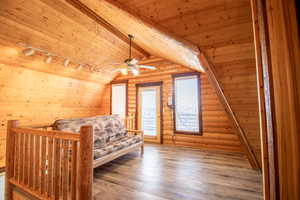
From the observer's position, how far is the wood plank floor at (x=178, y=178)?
1.95m

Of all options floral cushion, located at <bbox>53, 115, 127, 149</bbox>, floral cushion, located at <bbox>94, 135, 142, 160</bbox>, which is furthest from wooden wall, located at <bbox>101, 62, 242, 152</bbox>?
floral cushion, located at <bbox>53, 115, 127, 149</bbox>

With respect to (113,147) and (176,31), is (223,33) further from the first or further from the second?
(113,147)

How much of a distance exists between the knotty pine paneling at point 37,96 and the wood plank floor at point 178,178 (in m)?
2.47

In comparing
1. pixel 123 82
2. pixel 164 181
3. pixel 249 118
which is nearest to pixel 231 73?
pixel 249 118

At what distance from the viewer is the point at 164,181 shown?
7.56ft

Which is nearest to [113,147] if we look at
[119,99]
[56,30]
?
[56,30]

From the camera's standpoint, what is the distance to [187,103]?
4402 mm

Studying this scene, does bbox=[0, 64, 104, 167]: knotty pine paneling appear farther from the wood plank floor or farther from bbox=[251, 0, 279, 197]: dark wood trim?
bbox=[251, 0, 279, 197]: dark wood trim

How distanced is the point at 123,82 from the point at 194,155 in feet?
12.1

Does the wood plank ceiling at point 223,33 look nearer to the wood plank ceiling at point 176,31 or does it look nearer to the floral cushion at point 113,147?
the wood plank ceiling at point 176,31

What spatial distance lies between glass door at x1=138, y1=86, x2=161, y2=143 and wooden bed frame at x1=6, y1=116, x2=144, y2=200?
128 inches

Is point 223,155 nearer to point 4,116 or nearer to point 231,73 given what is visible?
point 231,73

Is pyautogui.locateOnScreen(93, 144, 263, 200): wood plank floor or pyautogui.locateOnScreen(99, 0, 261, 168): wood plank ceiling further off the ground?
pyautogui.locateOnScreen(99, 0, 261, 168): wood plank ceiling

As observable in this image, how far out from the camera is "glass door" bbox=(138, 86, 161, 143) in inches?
190
